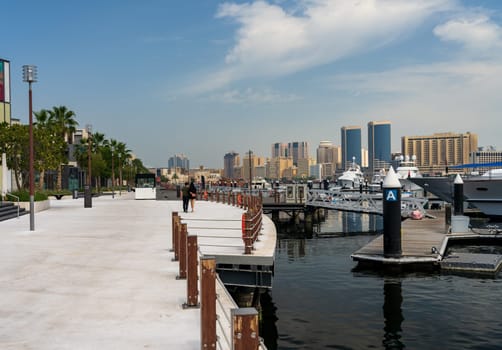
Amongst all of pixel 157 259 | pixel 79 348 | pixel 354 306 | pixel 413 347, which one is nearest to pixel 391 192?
pixel 354 306

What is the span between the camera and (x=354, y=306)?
52.4ft

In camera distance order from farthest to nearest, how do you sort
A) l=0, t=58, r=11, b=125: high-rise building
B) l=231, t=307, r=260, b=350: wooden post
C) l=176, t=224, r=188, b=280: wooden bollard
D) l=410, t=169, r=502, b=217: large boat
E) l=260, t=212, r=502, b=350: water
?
l=0, t=58, r=11, b=125: high-rise building → l=410, t=169, r=502, b=217: large boat → l=260, t=212, r=502, b=350: water → l=176, t=224, r=188, b=280: wooden bollard → l=231, t=307, r=260, b=350: wooden post

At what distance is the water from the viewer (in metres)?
12.8

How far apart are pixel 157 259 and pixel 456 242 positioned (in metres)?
21.9

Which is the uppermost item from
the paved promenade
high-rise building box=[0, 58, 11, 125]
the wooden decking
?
high-rise building box=[0, 58, 11, 125]

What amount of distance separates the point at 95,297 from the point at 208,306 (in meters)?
3.77

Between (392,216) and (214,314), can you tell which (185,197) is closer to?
(392,216)

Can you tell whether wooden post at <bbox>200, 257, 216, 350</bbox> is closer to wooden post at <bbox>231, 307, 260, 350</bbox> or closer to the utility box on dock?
wooden post at <bbox>231, 307, 260, 350</bbox>

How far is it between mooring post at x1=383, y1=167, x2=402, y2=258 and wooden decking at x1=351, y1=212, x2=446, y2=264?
0.43 m

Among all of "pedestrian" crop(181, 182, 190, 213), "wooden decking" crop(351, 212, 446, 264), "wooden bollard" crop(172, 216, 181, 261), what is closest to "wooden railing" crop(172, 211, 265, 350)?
"wooden bollard" crop(172, 216, 181, 261)

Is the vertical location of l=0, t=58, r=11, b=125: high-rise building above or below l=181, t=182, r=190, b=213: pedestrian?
above

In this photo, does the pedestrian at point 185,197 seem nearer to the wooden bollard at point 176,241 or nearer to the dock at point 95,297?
the dock at point 95,297

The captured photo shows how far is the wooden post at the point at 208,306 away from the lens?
20.3 feet

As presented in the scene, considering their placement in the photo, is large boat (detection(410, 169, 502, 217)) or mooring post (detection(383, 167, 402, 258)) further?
large boat (detection(410, 169, 502, 217))
